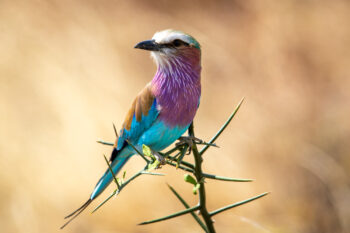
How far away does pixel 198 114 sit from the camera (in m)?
8.00

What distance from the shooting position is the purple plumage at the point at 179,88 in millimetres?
2570

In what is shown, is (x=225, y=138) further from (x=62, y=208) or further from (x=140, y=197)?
(x=62, y=208)

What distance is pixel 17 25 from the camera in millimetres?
8516

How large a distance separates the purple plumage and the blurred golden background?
365cm

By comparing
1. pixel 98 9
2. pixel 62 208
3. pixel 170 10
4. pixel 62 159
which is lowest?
pixel 62 208

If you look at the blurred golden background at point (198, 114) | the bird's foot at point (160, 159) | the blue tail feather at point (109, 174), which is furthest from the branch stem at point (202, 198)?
the blurred golden background at point (198, 114)

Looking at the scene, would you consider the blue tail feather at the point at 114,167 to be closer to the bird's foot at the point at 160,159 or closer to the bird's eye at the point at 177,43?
the bird's foot at the point at 160,159

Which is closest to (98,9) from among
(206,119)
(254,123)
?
(206,119)

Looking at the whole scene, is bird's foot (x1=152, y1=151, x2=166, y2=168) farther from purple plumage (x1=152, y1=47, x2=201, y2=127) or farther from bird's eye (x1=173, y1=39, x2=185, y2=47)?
bird's eye (x1=173, y1=39, x2=185, y2=47)

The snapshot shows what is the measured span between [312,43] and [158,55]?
626 centimetres

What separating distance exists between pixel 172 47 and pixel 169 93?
0.78ft

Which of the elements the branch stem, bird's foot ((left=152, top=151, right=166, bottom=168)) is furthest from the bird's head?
the branch stem

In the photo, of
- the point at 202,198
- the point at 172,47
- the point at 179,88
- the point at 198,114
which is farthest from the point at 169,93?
the point at 198,114

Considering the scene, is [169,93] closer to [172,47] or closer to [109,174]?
[172,47]
